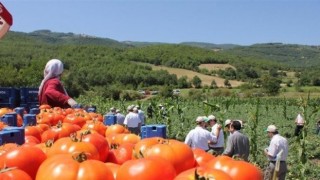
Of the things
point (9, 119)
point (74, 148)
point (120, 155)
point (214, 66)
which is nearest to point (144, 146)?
point (120, 155)

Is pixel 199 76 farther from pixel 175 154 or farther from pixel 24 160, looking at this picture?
pixel 24 160

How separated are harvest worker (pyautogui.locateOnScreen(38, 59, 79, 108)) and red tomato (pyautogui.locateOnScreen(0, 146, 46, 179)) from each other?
14.8 feet

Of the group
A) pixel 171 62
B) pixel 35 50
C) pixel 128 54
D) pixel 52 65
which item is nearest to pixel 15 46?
pixel 35 50

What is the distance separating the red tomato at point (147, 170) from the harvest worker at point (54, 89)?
487 cm

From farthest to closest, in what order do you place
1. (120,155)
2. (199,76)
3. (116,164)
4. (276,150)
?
(199,76) < (276,150) < (120,155) < (116,164)

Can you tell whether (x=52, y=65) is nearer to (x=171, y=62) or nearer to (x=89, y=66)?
(x=89, y=66)

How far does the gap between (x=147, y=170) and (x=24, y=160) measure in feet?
2.12

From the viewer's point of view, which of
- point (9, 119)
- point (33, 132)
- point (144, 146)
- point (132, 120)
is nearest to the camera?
point (144, 146)

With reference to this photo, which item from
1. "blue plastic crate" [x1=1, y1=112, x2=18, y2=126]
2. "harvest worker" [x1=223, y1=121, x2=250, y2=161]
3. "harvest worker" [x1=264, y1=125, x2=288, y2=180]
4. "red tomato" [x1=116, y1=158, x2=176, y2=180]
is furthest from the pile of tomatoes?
"harvest worker" [x1=264, y1=125, x2=288, y2=180]

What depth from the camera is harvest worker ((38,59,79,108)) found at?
22.2 ft

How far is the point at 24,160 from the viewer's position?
6.82ft

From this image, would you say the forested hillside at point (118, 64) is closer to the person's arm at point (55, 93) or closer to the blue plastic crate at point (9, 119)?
the person's arm at point (55, 93)

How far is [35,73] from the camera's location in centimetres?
5991

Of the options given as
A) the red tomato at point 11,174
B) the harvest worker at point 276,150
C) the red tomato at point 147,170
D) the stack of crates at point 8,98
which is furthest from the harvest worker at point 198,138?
the red tomato at point 11,174
